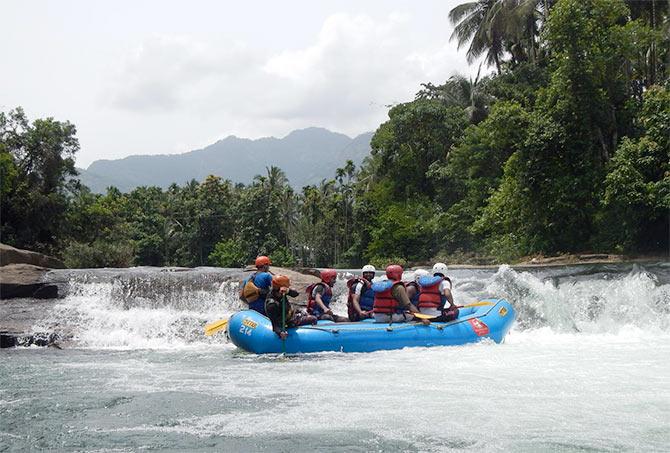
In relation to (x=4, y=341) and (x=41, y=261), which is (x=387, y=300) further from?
(x=41, y=261)

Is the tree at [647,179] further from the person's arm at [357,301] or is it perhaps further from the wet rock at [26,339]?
the wet rock at [26,339]

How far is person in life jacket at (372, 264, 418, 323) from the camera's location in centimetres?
1008

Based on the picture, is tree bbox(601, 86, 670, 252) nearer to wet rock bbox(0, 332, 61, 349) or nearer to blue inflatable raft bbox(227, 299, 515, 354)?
blue inflatable raft bbox(227, 299, 515, 354)

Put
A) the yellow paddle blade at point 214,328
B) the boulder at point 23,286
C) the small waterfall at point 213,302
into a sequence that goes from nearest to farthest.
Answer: the yellow paddle blade at point 214,328
the small waterfall at point 213,302
the boulder at point 23,286

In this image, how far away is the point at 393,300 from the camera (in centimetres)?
1016

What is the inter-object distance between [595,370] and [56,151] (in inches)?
1072

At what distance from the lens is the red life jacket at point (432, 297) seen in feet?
33.8

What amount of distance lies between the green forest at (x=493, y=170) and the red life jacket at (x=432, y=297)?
38.5 feet

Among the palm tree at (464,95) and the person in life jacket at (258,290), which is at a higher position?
the palm tree at (464,95)

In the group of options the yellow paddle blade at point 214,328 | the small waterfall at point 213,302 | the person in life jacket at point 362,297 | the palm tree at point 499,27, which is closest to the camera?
the yellow paddle blade at point 214,328

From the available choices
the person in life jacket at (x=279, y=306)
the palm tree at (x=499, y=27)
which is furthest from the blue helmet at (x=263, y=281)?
the palm tree at (x=499, y=27)

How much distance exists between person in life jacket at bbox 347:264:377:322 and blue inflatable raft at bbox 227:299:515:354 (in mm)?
472

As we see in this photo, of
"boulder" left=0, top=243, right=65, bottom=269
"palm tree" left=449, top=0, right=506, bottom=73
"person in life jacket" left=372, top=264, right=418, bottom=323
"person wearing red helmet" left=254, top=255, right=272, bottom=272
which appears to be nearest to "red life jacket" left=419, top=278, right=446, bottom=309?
"person in life jacket" left=372, top=264, right=418, bottom=323

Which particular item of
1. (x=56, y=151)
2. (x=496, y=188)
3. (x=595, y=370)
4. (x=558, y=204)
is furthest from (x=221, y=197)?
(x=595, y=370)
